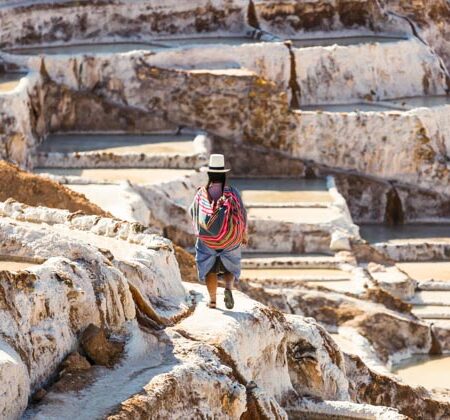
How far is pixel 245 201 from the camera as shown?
111ft

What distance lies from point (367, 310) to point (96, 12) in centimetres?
1648

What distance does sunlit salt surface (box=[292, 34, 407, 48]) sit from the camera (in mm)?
40344

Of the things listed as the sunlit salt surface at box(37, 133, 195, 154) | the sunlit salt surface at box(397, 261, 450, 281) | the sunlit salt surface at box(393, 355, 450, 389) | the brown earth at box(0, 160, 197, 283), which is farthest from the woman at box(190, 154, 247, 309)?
the sunlit salt surface at box(37, 133, 195, 154)

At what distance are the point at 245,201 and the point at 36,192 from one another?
537 inches

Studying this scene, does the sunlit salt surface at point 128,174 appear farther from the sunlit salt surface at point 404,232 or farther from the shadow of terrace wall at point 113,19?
the shadow of terrace wall at point 113,19

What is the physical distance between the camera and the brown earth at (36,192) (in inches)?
786

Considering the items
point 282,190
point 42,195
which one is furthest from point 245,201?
point 42,195

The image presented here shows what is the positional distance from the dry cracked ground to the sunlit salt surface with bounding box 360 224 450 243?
0.09 metres

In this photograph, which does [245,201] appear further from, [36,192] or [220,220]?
[220,220]

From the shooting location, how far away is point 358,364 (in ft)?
60.3

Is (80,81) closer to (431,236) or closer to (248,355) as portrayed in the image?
(431,236)

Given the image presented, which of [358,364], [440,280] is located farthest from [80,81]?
[358,364]

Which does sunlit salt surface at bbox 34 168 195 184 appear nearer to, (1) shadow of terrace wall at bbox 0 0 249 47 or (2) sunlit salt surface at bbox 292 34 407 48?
(1) shadow of terrace wall at bbox 0 0 249 47

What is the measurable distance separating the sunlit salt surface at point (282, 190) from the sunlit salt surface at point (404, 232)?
157cm
